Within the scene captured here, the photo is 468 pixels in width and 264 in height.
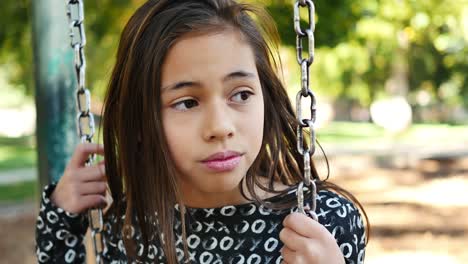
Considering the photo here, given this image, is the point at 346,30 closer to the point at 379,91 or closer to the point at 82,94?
the point at 82,94

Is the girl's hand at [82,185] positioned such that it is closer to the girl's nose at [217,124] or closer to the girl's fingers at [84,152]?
the girl's fingers at [84,152]

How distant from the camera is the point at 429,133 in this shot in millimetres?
18172

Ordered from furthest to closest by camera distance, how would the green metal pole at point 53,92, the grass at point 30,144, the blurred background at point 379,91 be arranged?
the grass at point 30,144
the blurred background at point 379,91
the green metal pole at point 53,92

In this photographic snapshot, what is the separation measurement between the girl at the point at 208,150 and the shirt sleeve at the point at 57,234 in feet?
0.51

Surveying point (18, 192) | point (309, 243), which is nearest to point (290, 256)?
point (309, 243)

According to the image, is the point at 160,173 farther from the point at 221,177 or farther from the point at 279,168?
the point at 279,168

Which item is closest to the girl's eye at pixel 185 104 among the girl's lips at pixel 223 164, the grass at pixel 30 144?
the girl's lips at pixel 223 164

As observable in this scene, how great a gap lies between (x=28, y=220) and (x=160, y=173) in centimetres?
635

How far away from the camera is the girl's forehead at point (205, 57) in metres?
1.23

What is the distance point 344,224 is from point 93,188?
70 centimetres

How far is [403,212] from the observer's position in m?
7.05

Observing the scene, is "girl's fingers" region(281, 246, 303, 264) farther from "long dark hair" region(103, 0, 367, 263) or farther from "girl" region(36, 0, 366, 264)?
"long dark hair" region(103, 0, 367, 263)

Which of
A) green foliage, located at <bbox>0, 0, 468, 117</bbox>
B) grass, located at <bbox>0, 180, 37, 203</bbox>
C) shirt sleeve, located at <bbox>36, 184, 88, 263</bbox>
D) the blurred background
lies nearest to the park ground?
the blurred background

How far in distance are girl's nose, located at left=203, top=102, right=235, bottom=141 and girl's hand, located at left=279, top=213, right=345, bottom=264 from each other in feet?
0.63
